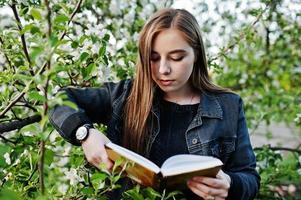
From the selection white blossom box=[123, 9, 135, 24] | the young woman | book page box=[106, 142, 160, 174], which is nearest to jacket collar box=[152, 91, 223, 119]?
the young woman

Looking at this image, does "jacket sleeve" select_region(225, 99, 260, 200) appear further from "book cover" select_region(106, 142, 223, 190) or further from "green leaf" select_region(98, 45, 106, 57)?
"green leaf" select_region(98, 45, 106, 57)

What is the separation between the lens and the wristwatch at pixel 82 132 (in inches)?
68.1

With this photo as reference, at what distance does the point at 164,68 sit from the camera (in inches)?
71.1

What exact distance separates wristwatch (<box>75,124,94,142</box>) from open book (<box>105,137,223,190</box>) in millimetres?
176

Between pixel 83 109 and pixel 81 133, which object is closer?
pixel 81 133

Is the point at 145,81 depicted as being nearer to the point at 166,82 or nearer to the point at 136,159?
the point at 166,82

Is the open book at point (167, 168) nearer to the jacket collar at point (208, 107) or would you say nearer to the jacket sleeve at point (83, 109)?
the jacket sleeve at point (83, 109)

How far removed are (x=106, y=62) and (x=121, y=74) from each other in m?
0.45

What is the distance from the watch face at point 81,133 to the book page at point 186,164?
1.02 feet

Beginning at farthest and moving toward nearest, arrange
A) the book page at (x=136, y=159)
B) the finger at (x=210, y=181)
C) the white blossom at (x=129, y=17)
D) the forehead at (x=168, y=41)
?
the white blossom at (x=129, y=17), the forehead at (x=168, y=41), the finger at (x=210, y=181), the book page at (x=136, y=159)

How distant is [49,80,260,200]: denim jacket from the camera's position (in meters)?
1.91

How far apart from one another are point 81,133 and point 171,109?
0.36m

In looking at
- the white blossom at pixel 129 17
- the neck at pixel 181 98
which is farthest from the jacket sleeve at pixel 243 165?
the white blossom at pixel 129 17

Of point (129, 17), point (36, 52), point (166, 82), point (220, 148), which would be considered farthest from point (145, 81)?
point (129, 17)
